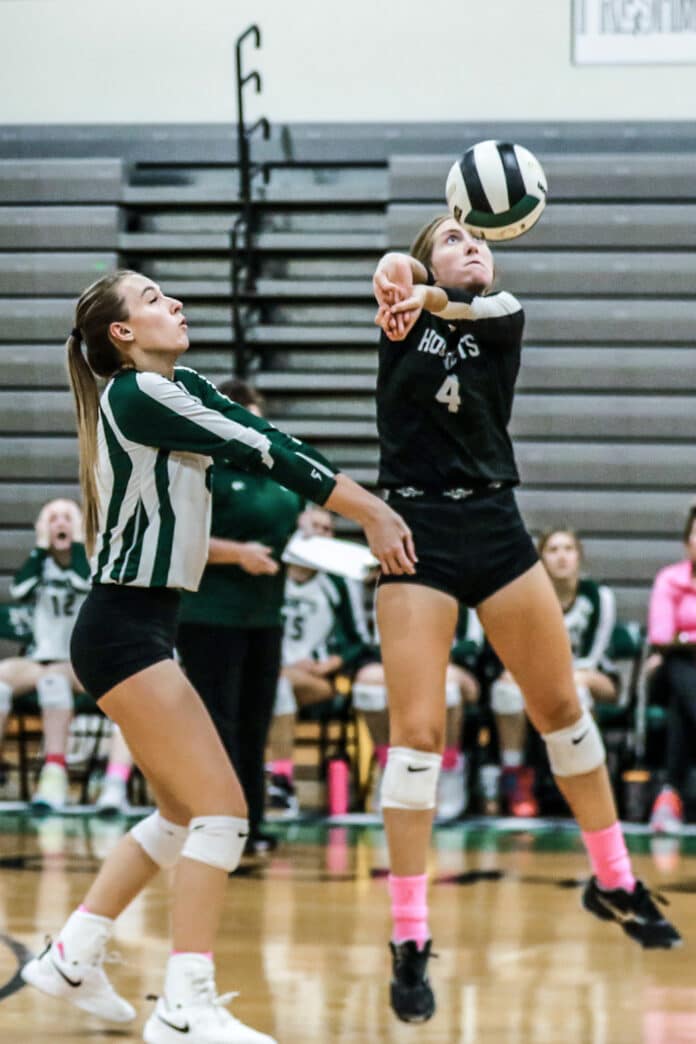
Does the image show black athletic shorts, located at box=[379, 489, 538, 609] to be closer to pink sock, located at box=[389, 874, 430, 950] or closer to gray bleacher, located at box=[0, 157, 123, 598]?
pink sock, located at box=[389, 874, 430, 950]

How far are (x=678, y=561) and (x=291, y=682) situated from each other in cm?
273

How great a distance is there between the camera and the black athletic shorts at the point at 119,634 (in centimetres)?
346

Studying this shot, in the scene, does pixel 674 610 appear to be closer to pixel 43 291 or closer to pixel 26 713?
pixel 26 713

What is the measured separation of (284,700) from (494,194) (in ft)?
13.1

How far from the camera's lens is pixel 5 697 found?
757cm

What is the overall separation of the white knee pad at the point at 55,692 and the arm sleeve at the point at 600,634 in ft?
7.86

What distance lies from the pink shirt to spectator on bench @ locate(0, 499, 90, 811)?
2.69m

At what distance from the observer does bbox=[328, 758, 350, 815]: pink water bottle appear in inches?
281

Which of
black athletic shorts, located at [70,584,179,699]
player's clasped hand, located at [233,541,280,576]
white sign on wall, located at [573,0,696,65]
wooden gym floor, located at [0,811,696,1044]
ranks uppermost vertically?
white sign on wall, located at [573,0,696,65]

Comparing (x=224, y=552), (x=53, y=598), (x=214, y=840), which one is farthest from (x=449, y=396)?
(x=53, y=598)

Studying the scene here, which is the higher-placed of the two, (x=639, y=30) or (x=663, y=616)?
(x=639, y=30)

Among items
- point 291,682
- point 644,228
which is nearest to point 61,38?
point 644,228

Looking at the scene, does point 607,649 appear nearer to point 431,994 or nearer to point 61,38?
point 431,994

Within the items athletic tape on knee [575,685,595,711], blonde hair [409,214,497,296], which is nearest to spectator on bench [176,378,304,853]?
athletic tape on knee [575,685,595,711]
